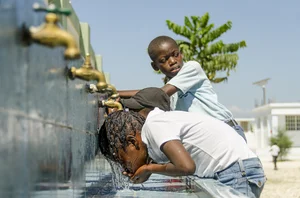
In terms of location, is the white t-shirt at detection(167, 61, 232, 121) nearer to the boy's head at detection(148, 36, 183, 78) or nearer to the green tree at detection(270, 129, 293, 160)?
the boy's head at detection(148, 36, 183, 78)

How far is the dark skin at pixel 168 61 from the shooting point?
3.16 meters

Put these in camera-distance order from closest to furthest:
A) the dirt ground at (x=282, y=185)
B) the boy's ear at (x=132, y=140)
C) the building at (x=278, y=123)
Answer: the boy's ear at (x=132, y=140) → the dirt ground at (x=282, y=185) → the building at (x=278, y=123)

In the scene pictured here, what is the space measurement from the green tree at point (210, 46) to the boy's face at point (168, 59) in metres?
18.4

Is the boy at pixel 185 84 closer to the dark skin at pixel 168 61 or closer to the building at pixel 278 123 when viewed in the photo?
the dark skin at pixel 168 61

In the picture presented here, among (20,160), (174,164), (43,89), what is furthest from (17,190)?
(174,164)

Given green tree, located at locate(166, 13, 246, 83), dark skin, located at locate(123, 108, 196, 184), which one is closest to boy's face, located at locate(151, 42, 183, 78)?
dark skin, located at locate(123, 108, 196, 184)

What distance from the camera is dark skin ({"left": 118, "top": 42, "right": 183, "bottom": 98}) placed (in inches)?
125

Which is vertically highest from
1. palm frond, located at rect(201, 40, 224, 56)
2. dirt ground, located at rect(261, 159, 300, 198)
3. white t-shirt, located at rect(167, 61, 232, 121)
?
palm frond, located at rect(201, 40, 224, 56)

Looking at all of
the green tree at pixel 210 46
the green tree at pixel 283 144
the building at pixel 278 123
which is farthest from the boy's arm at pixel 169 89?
the building at pixel 278 123

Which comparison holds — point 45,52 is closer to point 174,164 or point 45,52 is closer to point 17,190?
point 17,190

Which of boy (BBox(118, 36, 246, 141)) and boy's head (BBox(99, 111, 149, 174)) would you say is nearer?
boy's head (BBox(99, 111, 149, 174))

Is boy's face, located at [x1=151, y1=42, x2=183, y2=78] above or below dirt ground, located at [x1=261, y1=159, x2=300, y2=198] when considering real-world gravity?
above

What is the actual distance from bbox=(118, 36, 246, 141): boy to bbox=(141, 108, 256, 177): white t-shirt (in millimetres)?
790

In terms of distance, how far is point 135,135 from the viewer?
225 cm
